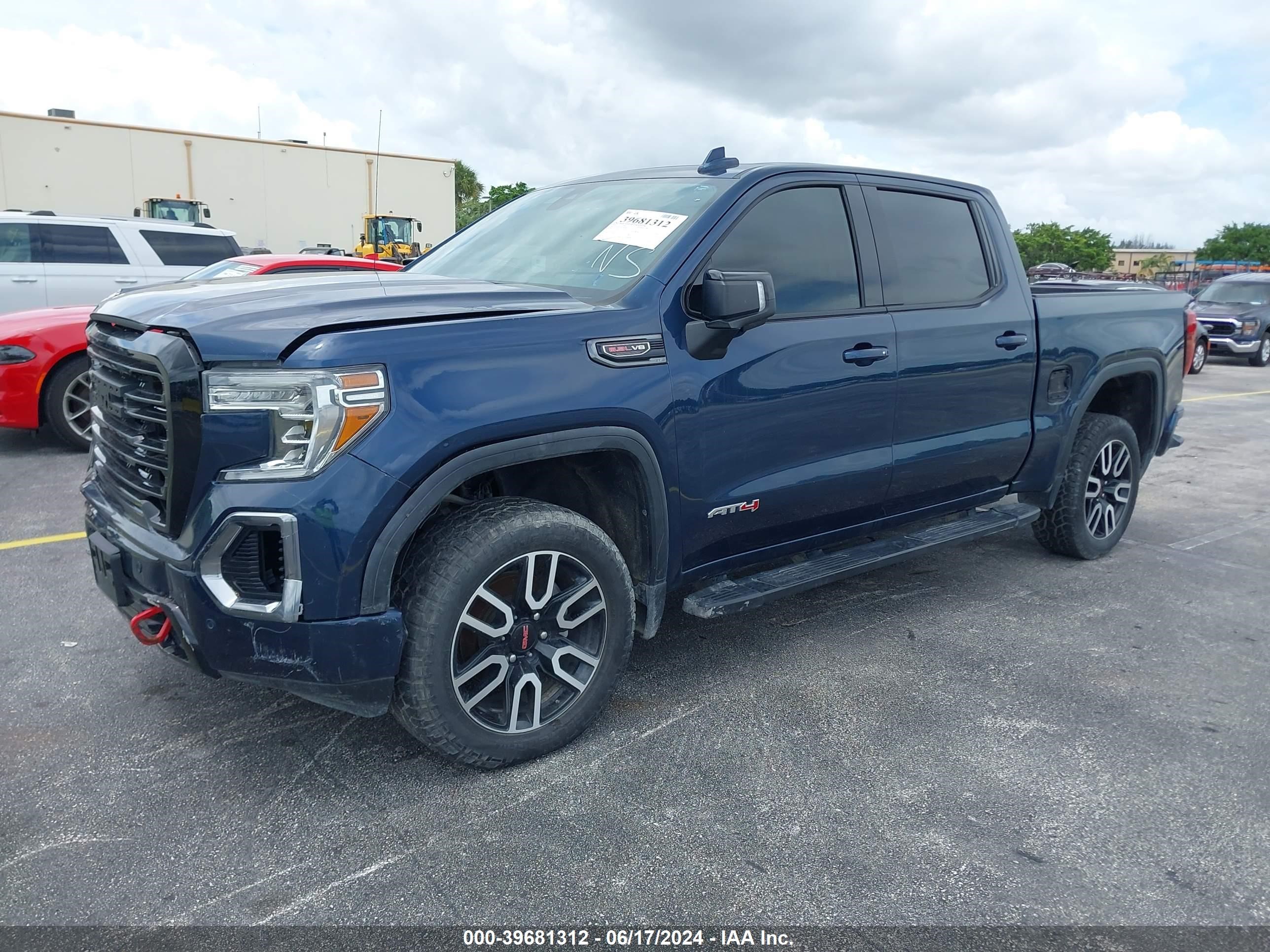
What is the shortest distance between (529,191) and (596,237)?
103 centimetres

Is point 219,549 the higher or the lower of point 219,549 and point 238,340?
the lower

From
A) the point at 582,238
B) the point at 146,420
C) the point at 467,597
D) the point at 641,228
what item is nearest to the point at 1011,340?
the point at 641,228

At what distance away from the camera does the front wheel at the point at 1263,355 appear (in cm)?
1814

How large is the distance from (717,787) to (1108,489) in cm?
345

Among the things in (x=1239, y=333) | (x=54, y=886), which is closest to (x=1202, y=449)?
(x=54, y=886)

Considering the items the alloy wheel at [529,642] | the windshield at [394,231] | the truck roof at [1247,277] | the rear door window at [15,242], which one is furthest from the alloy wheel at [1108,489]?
the windshield at [394,231]

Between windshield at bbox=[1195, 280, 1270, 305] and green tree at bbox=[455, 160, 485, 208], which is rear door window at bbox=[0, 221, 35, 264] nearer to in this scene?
windshield at bbox=[1195, 280, 1270, 305]

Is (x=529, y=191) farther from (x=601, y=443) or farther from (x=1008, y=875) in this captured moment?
(x=1008, y=875)

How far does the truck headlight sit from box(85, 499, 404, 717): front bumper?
39cm

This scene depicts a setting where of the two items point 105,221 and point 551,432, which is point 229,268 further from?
point 551,432

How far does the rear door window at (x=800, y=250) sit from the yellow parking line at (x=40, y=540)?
3852mm

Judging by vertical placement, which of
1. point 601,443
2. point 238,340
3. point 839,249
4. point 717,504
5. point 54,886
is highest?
point 839,249

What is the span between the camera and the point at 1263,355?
18344 mm

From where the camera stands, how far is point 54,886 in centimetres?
239
